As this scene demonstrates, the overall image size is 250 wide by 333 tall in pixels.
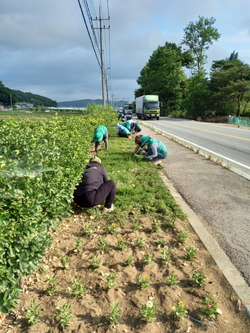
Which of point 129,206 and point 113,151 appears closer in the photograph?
point 129,206

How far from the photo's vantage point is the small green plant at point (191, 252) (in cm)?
310

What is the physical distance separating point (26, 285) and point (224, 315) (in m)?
1.97

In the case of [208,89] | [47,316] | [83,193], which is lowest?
[47,316]

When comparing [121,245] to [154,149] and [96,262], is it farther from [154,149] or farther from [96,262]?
[154,149]

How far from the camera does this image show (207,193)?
17.7 feet

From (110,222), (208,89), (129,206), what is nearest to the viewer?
(110,222)

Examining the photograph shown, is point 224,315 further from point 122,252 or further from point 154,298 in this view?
point 122,252

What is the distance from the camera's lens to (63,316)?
227 centimetres

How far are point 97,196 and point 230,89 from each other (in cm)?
3299

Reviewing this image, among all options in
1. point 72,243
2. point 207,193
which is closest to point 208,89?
point 207,193

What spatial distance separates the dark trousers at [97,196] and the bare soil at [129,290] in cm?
55

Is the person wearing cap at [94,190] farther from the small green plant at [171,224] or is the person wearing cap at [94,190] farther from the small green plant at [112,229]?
the small green plant at [171,224]

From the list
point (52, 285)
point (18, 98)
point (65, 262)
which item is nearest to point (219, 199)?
point (65, 262)

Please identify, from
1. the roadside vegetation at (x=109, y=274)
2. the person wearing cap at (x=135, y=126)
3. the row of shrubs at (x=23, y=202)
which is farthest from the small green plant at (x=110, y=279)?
the person wearing cap at (x=135, y=126)
